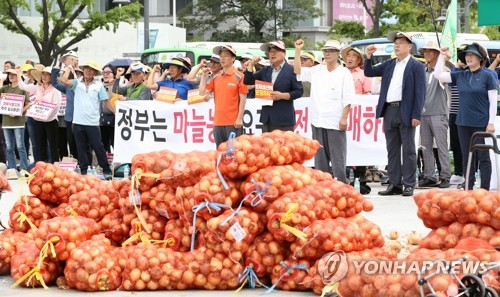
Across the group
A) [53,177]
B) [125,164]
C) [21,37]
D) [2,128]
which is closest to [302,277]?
[53,177]

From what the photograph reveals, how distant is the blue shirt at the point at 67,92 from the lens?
1777 cm

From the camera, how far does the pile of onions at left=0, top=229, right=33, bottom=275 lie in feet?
28.8

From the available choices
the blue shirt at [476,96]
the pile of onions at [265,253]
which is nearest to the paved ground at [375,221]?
the pile of onions at [265,253]

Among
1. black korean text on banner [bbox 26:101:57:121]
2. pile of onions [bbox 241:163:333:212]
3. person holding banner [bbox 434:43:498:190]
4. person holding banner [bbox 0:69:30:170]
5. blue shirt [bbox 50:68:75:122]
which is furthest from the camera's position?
person holding banner [bbox 0:69:30:170]

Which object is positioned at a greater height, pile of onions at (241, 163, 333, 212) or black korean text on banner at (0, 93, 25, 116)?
pile of onions at (241, 163, 333, 212)

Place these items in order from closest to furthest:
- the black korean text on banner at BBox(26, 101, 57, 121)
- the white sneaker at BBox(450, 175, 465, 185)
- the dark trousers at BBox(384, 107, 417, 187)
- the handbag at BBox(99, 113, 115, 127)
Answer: the dark trousers at BBox(384, 107, 417, 187), the white sneaker at BBox(450, 175, 465, 185), the black korean text on banner at BBox(26, 101, 57, 121), the handbag at BBox(99, 113, 115, 127)

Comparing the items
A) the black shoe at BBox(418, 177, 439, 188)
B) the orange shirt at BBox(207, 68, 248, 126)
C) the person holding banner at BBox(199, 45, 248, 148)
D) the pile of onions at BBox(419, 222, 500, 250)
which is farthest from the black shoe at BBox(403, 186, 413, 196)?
the pile of onions at BBox(419, 222, 500, 250)

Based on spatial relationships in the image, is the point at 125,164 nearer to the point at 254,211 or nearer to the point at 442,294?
the point at 254,211

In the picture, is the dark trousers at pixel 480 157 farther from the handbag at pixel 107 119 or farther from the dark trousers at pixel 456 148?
the handbag at pixel 107 119

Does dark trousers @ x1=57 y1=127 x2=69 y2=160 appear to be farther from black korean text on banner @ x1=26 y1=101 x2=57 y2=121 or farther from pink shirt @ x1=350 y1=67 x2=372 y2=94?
pink shirt @ x1=350 y1=67 x2=372 y2=94

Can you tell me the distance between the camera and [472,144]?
385 inches

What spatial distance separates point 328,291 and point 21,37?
44.6m

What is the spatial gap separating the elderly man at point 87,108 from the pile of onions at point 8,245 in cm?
815

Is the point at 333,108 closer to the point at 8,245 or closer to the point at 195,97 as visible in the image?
the point at 195,97
